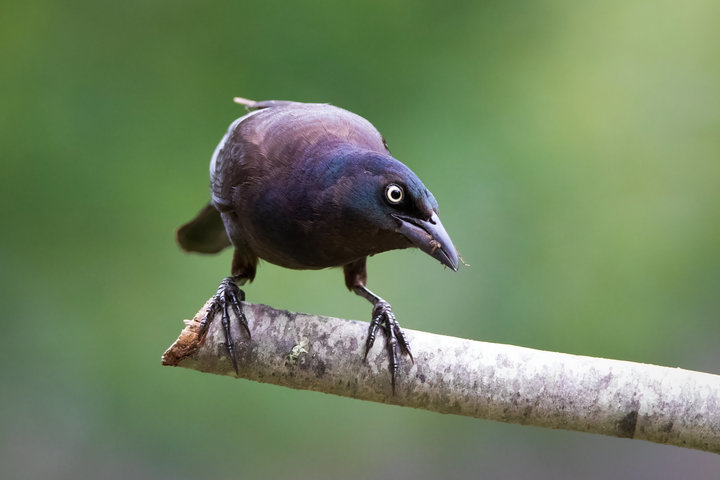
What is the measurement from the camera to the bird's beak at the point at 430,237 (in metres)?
2.15

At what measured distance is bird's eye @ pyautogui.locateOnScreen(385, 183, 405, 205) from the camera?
2.19 meters

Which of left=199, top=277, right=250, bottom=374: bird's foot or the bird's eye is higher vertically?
the bird's eye

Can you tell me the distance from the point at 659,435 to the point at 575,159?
8.96 feet

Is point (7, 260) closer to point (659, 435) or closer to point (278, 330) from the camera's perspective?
point (278, 330)

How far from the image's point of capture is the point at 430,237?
85.2 inches

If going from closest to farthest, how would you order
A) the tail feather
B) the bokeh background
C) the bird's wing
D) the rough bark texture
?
the rough bark texture, the bird's wing, the tail feather, the bokeh background

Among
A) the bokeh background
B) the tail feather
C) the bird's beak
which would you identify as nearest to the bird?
the bird's beak

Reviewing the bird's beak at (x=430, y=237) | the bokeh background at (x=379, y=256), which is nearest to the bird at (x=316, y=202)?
the bird's beak at (x=430, y=237)

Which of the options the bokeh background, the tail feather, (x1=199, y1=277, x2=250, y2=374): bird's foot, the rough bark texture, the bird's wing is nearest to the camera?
the rough bark texture

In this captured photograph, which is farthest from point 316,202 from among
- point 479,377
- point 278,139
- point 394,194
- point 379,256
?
point 379,256

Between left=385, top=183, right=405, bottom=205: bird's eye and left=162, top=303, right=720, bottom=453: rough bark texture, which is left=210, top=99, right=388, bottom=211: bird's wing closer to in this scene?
left=385, top=183, right=405, bottom=205: bird's eye

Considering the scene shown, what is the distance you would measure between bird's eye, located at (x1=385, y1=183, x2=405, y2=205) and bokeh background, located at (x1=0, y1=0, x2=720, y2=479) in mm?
2097

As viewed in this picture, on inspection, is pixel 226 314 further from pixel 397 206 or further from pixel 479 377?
pixel 479 377

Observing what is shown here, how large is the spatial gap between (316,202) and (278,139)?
0.40m
